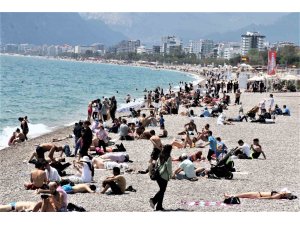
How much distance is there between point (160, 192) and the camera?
10000mm

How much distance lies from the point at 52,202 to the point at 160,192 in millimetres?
1893

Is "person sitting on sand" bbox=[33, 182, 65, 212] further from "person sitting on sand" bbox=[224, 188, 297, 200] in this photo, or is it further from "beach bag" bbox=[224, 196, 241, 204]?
"person sitting on sand" bbox=[224, 188, 297, 200]

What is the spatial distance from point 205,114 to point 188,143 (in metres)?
10.1

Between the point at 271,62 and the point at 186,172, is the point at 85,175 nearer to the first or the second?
the point at 186,172

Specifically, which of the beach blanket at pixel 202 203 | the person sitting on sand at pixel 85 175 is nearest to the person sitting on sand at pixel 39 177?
the person sitting on sand at pixel 85 175

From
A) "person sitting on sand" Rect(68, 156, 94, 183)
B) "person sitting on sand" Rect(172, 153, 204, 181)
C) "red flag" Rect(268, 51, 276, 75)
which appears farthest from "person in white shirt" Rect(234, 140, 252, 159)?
"red flag" Rect(268, 51, 276, 75)

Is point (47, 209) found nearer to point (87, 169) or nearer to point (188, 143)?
point (87, 169)

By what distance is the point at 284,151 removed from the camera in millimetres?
17844

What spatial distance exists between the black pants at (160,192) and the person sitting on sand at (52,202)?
1679mm

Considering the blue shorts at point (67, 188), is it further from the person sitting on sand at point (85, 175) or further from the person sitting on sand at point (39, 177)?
the person sitting on sand at point (85, 175)
